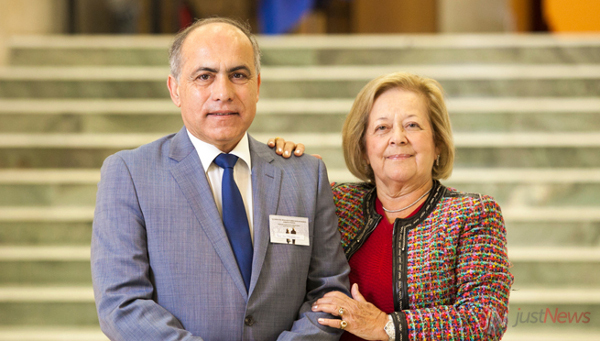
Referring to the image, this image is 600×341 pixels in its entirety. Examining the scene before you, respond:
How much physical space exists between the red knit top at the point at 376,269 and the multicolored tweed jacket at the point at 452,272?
0.12 feet

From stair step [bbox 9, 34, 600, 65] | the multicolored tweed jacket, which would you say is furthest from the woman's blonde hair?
stair step [bbox 9, 34, 600, 65]

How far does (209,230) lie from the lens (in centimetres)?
167

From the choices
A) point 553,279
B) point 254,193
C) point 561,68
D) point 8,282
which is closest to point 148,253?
point 254,193

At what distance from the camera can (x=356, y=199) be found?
86.2 inches

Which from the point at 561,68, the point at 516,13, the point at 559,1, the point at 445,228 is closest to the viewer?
the point at 445,228

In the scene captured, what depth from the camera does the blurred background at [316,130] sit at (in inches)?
139

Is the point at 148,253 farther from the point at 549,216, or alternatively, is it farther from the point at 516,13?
the point at 516,13

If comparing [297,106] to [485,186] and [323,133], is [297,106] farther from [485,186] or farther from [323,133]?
[485,186]

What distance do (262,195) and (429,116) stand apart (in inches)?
27.4

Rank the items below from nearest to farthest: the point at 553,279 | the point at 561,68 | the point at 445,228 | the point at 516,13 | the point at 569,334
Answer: the point at 445,228
the point at 569,334
the point at 553,279
the point at 561,68
the point at 516,13

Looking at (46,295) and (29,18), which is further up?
→ (29,18)

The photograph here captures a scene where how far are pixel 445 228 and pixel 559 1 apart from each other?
561 centimetres

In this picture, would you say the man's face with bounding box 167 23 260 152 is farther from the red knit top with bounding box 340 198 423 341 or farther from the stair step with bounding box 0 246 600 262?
the stair step with bounding box 0 246 600 262

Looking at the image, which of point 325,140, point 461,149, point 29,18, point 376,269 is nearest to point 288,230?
point 376,269
